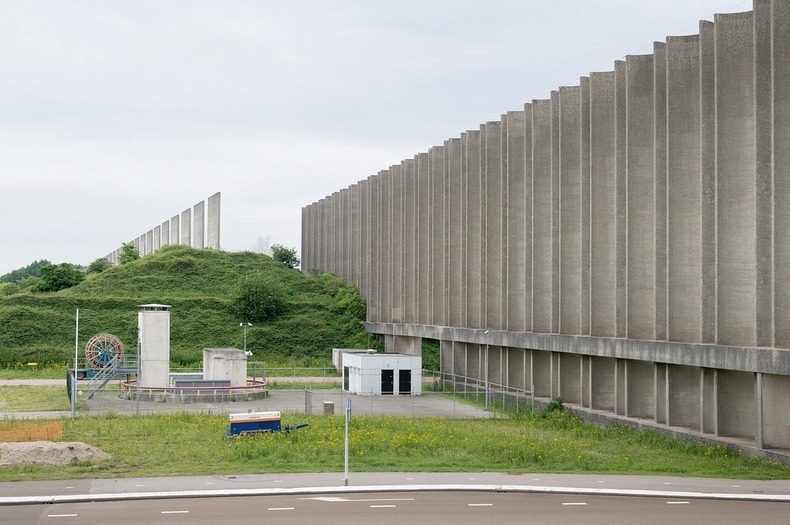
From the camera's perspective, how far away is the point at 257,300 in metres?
96.7

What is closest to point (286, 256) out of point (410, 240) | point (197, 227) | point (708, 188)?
point (197, 227)

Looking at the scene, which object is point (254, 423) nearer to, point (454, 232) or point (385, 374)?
point (385, 374)

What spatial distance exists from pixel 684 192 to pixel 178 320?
6276 cm

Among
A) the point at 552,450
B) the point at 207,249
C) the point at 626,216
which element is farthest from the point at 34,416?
the point at 207,249

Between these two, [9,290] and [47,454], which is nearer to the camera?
[47,454]

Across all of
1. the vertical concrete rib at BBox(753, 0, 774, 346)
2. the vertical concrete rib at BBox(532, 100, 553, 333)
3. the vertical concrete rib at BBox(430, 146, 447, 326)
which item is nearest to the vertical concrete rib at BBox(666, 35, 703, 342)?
the vertical concrete rib at BBox(753, 0, 774, 346)

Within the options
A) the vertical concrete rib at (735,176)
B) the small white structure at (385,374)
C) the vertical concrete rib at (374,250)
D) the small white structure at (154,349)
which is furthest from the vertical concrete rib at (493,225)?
the vertical concrete rib at (374,250)

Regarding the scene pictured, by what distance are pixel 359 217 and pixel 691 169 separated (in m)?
61.5

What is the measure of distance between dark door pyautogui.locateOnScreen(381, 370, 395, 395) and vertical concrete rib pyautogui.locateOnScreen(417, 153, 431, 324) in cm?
1420

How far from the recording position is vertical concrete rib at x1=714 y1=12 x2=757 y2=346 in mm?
37531

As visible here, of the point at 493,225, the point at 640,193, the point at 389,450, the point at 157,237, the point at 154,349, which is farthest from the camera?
the point at 157,237

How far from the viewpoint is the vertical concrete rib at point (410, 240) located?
81.7 metres

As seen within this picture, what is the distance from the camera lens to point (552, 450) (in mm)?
35156

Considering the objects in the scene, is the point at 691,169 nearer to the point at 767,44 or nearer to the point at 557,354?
the point at 767,44
